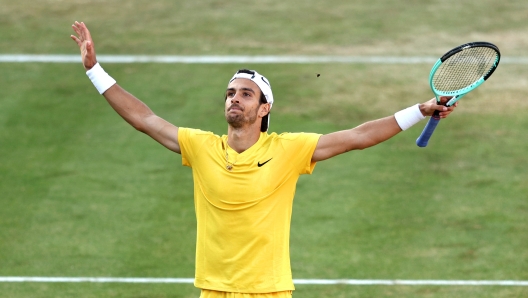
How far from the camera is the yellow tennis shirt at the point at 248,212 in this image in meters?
7.21

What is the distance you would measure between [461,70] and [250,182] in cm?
198

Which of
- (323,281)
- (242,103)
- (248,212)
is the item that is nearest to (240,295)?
(248,212)

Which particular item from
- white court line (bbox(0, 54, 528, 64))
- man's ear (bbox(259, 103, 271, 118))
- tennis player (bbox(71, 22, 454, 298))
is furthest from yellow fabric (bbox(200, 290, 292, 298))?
white court line (bbox(0, 54, 528, 64))

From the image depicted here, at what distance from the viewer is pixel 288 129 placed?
14555 millimetres

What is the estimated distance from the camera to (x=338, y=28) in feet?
60.2

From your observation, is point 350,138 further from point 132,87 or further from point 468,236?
point 132,87

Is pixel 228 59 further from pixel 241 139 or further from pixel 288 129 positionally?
pixel 241 139

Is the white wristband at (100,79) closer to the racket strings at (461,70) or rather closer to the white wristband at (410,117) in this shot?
the white wristband at (410,117)

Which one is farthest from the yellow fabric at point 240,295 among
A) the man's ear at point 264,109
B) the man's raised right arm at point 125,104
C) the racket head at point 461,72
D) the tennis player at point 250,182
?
the racket head at point 461,72

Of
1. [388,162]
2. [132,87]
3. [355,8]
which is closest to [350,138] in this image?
[388,162]

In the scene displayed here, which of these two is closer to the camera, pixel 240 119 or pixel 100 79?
pixel 240 119

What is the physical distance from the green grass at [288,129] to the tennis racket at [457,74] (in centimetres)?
342

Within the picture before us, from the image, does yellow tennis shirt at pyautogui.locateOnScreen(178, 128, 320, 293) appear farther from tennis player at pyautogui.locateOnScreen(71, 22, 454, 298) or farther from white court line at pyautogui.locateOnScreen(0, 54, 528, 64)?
white court line at pyautogui.locateOnScreen(0, 54, 528, 64)

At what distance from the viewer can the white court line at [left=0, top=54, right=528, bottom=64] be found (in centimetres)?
1686
